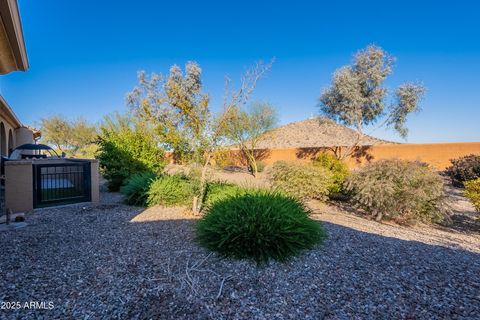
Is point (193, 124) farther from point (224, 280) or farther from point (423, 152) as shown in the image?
point (423, 152)

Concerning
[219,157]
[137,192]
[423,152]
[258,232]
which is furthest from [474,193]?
[423,152]

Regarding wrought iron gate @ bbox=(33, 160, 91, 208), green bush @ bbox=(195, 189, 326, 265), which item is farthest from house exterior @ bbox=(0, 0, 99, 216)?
green bush @ bbox=(195, 189, 326, 265)

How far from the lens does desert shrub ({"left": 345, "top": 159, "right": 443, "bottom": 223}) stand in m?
7.01

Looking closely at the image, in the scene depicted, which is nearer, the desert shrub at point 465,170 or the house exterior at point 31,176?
the house exterior at point 31,176

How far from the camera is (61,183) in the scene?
7.36 metres

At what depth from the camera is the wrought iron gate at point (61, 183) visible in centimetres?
666

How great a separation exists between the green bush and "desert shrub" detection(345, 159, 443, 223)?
414 cm

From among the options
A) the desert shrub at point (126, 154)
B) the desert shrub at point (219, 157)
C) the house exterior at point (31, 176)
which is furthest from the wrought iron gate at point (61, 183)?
the desert shrub at point (219, 157)

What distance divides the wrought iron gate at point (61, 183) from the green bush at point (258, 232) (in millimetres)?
5306

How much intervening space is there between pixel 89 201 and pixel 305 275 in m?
7.22

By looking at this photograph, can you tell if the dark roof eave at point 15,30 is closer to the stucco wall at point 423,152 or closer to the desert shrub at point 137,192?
the desert shrub at point 137,192

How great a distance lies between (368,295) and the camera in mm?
2777

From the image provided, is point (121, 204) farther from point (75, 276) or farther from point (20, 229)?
point (75, 276)

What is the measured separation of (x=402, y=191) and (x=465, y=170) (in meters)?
9.73
